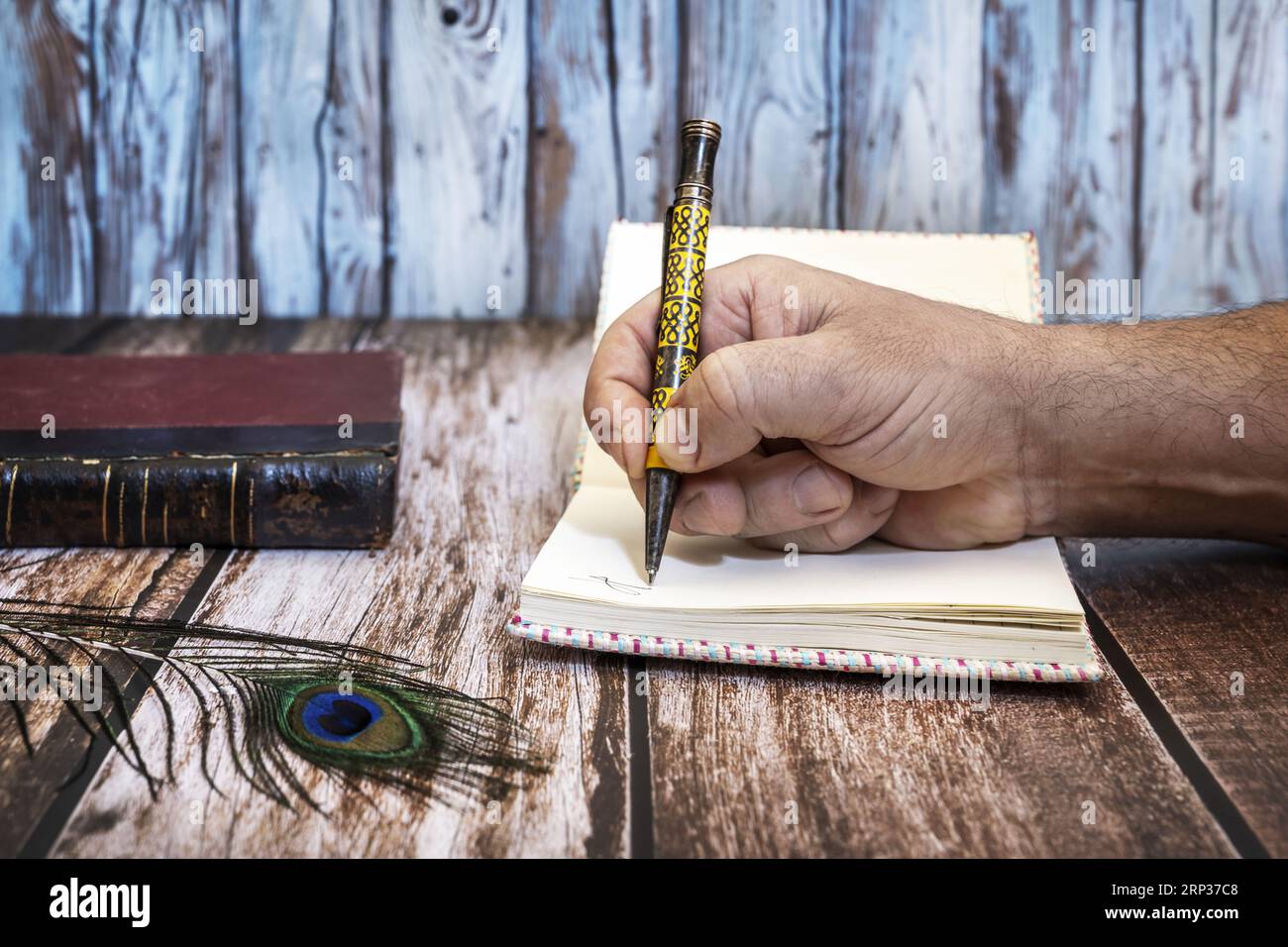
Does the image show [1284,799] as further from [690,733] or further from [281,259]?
[281,259]

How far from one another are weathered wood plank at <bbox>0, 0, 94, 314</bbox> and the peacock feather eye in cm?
115

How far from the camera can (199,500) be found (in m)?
1.02

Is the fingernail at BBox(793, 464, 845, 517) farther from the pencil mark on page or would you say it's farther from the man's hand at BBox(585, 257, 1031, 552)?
the pencil mark on page

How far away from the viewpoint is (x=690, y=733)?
0.78 meters

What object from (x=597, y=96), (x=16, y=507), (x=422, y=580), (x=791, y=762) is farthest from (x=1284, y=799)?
(x=597, y=96)

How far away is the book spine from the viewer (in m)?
1.01

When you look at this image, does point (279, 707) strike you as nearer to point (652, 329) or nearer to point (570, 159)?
point (652, 329)

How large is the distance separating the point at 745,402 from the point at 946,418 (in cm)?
18

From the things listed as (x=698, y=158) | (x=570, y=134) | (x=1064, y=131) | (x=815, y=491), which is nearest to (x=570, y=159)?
(x=570, y=134)

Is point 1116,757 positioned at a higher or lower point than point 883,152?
lower

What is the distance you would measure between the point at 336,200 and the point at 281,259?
0.12 m

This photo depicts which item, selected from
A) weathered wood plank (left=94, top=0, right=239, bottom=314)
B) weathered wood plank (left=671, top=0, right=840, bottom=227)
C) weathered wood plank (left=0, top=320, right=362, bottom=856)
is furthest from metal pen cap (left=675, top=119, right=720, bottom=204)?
weathered wood plank (left=94, top=0, right=239, bottom=314)

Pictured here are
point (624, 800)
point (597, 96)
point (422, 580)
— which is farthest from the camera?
point (597, 96)

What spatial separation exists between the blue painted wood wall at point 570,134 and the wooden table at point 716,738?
724mm
